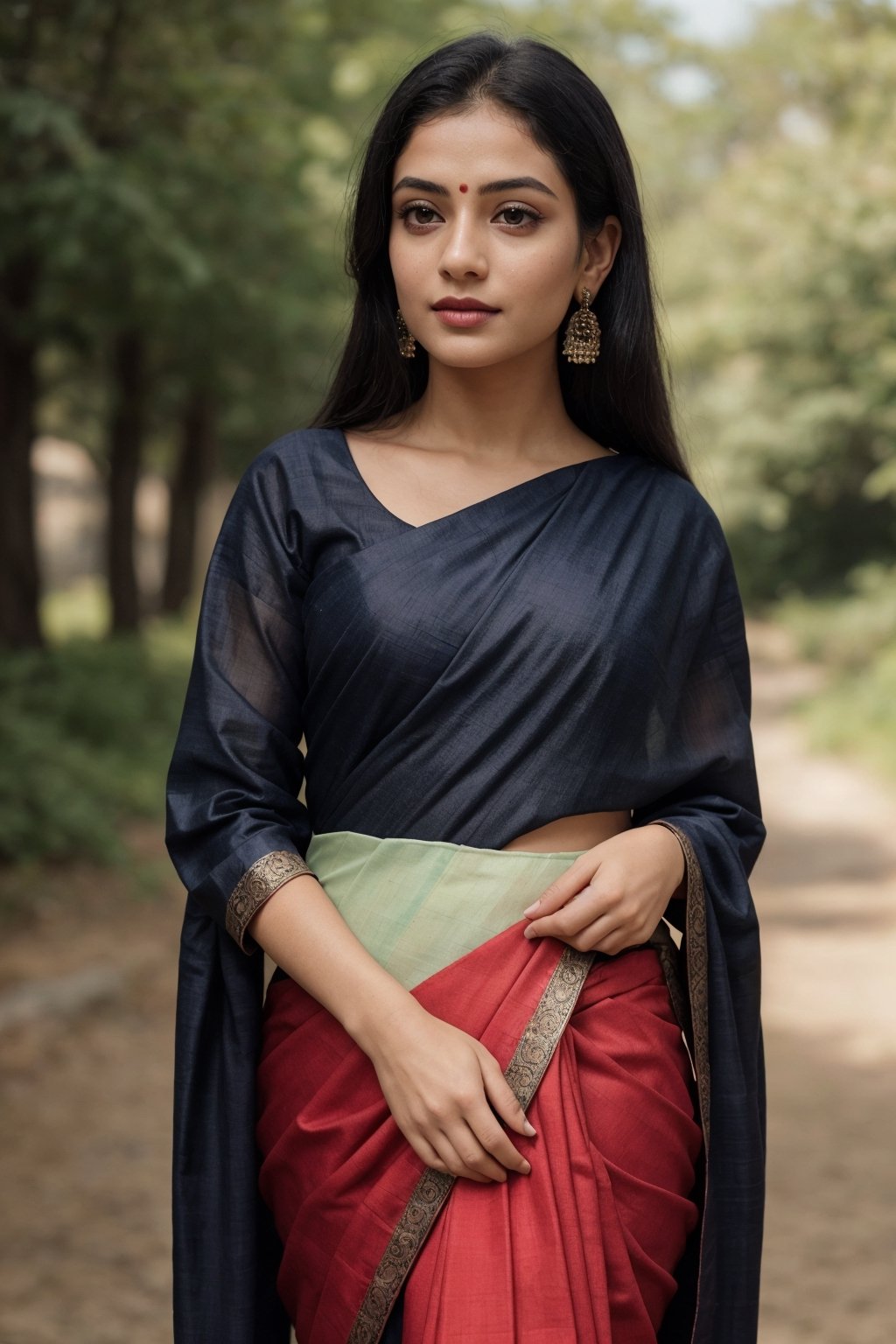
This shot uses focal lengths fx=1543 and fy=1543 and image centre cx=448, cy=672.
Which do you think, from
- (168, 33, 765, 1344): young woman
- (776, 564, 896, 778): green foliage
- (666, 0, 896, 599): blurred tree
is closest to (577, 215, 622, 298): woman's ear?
(168, 33, 765, 1344): young woman

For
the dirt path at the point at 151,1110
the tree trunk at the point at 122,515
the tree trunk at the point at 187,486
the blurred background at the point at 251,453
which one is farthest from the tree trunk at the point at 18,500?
the tree trunk at the point at 187,486

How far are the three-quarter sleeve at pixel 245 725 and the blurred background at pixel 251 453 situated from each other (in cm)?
73

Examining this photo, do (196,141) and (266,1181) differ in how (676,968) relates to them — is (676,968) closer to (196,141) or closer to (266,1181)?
(266,1181)

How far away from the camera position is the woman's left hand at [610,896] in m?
1.80

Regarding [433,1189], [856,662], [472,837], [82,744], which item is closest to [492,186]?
[472,837]

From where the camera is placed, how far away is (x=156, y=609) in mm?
17453

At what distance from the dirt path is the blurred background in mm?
16

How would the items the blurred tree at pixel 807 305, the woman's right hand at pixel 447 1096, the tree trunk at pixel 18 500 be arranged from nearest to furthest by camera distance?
the woman's right hand at pixel 447 1096, the tree trunk at pixel 18 500, the blurred tree at pixel 807 305

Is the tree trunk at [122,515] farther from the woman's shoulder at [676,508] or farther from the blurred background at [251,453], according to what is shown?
the woman's shoulder at [676,508]

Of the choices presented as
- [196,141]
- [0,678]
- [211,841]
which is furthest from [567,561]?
[0,678]

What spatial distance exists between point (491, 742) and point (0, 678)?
307 inches

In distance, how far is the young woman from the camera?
175 cm

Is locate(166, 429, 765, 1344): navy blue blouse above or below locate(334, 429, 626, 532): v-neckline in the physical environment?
below

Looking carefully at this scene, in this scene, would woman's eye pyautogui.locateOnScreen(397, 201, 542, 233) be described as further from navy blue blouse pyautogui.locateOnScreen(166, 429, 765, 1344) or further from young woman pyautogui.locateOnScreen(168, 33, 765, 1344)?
navy blue blouse pyautogui.locateOnScreen(166, 429, 765, 1344)
